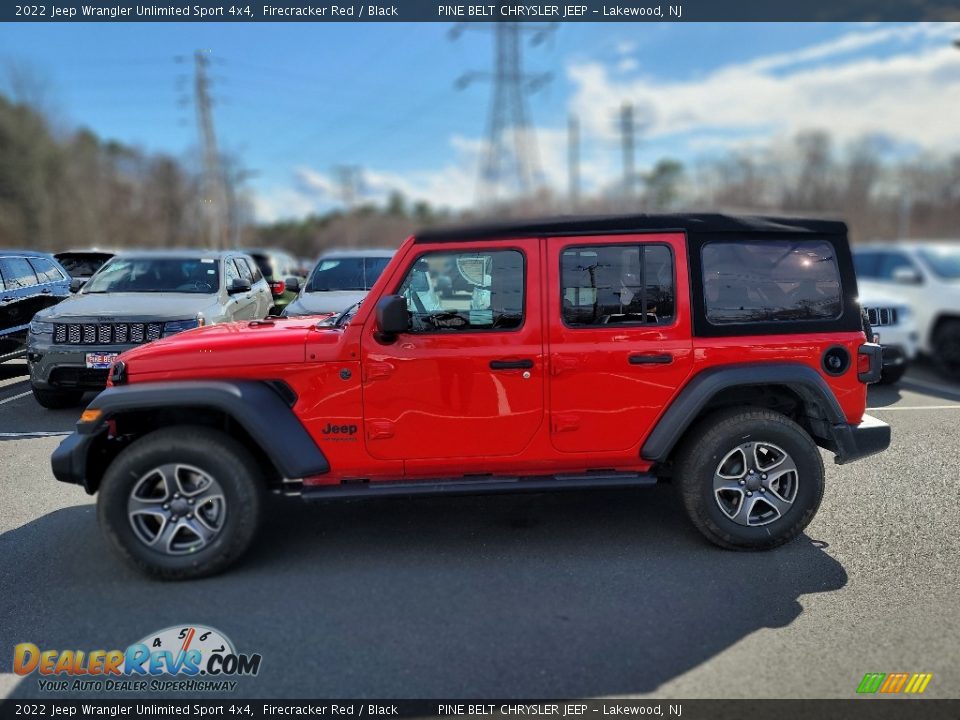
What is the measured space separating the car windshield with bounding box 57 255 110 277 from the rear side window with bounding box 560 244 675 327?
1070cm

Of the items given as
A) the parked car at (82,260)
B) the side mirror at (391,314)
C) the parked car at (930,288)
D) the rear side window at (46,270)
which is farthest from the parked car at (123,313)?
the parked car at (930,288)

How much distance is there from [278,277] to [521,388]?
1318 centimetres

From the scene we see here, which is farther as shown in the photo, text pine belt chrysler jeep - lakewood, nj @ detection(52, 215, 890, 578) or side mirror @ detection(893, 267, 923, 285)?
side mirror @ detection(893, 267, 923, 285)

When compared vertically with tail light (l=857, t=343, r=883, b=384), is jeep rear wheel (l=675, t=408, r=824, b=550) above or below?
below

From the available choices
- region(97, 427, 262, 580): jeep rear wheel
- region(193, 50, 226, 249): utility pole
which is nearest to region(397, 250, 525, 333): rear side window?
region(97, 427, 262, 580): jeep rear wheel

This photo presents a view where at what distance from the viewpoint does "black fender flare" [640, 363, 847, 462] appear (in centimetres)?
395

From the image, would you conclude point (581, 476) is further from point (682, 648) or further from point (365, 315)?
point (365, 315)

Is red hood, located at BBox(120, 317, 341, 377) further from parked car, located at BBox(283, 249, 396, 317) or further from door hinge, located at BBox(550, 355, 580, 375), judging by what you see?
parked car, located at BBox(283, 249, 396, 317)

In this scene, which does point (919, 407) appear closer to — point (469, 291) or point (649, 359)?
point (649, 359)

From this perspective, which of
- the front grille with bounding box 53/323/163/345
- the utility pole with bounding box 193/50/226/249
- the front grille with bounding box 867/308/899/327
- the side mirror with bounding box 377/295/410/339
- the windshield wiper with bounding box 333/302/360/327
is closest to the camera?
the side mirror with bounding box 377/295/410/339

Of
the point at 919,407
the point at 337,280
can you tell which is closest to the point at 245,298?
the point at 337,280

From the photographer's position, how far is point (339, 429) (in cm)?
389

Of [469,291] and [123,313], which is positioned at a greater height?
[469,291]

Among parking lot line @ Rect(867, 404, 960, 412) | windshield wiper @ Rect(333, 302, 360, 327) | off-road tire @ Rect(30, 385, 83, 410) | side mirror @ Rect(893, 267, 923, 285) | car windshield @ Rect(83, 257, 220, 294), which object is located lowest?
parking lot line @ Rect(867, 404, 960, 412)
